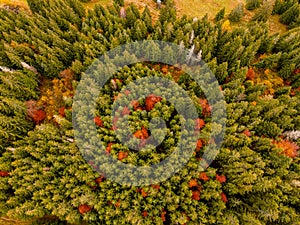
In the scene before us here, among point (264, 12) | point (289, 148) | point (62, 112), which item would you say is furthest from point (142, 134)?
point (264, 12)

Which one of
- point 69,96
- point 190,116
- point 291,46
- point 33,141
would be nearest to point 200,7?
point 291,46

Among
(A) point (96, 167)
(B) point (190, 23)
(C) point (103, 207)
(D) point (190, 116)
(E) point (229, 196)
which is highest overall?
(B) point (190, 23)

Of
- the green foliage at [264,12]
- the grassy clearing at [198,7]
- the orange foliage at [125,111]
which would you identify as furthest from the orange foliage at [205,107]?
the grassy clearing at [198,7]

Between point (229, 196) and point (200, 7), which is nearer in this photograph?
point (229, 196)

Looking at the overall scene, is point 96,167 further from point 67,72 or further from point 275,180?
point 275,180

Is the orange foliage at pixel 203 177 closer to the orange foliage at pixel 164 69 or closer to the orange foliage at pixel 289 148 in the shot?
the orange foliage at pixel 289 148

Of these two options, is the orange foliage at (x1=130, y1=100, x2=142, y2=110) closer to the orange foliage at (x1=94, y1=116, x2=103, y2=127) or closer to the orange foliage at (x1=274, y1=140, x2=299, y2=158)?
the orange foliage at (x1=94, y1=116, x2=103, y2=127)

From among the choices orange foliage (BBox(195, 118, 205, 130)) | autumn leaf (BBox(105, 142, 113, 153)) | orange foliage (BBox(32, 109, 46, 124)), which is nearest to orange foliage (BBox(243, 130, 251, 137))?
orange foliage (BBox(195, 118, 205, 130))
